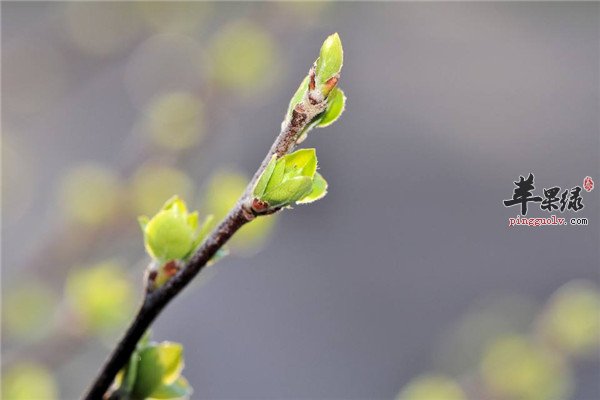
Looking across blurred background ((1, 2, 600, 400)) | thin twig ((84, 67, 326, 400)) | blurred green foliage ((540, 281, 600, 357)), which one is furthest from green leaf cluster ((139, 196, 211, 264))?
blurred green foliage ((540, 281, 600, 357))

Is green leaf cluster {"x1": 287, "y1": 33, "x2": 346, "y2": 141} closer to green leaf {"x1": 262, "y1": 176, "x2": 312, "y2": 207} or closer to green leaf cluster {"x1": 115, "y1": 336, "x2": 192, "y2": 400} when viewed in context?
green leaf {"x1": 262, "y1": 176, "x2": 312, "y2": 207}

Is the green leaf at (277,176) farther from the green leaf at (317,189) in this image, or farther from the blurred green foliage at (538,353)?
the blurred green foliage at (538,353)

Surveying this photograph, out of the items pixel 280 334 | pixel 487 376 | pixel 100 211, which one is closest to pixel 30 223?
pixel 280 334

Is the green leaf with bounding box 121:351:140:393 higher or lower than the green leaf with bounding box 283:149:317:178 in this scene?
lower

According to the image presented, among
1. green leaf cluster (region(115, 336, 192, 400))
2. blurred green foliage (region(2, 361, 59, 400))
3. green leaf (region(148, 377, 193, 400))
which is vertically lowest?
green leaf (region(148, 377, 193, 400))

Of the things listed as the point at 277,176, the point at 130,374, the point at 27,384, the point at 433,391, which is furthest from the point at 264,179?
the point at 433,391

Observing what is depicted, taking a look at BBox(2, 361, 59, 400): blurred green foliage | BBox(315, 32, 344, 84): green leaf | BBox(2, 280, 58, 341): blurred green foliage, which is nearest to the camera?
BBox(315, 32, 344, 84): green leaf

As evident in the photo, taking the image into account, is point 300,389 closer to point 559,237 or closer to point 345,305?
point 345,305

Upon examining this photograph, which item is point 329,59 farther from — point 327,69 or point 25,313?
point 25,313
